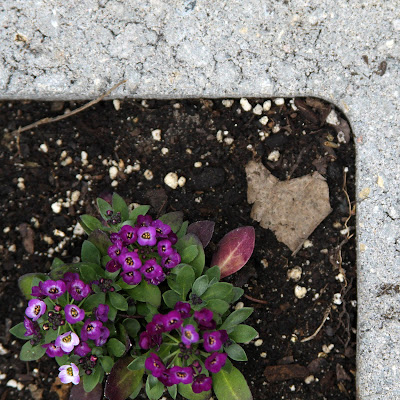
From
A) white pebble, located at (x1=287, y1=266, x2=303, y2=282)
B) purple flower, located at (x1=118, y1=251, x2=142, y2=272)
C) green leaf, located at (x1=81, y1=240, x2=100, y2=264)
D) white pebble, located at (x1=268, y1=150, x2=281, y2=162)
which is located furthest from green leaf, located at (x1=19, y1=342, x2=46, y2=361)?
white pebble, located at (x1=268, y1=150, x2=281, y2=162)

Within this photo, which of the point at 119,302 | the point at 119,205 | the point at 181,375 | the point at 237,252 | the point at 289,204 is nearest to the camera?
the point at 181,375

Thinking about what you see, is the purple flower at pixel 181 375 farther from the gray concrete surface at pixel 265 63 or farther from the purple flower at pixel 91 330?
the gray concrete surface at pixel 265 63

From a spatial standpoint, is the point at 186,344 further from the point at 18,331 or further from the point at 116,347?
the point at 18,331

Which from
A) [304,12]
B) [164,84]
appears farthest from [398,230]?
[164,84]

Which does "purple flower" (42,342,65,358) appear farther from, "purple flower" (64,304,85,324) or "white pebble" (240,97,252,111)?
"white pebble" (240,97,252,111)

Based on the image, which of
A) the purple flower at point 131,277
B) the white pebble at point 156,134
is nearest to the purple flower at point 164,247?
the purple flower at point 131,277

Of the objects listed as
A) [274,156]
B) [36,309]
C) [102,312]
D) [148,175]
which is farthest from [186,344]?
[274,156]
